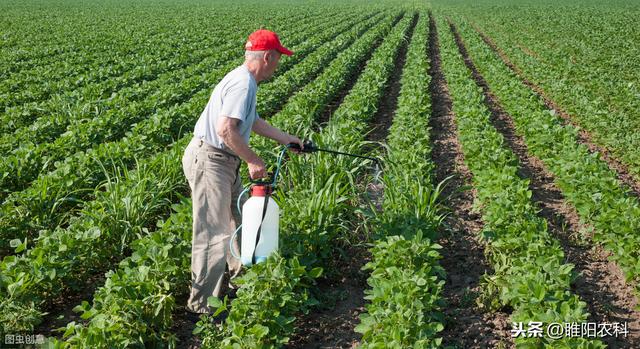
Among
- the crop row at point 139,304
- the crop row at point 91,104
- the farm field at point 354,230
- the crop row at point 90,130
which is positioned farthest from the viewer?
the crop row at point 91,104

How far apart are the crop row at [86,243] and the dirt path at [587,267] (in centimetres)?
389

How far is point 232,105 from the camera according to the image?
338 cm

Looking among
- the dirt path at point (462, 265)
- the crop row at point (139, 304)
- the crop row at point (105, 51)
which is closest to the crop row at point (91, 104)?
the crop row at point (105, 51)

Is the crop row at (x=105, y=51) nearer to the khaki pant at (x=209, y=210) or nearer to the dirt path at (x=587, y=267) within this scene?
the khaki pant at (x=209, y=210)

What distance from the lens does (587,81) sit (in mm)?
12695

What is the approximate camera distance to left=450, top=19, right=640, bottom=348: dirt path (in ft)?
13.3

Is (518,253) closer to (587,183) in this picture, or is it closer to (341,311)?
(341,311)

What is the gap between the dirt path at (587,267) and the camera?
4.05 m

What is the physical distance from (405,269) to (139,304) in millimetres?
1887

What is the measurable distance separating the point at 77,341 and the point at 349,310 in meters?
1.97

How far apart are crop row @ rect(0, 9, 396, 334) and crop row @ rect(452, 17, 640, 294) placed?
4263 millimetres

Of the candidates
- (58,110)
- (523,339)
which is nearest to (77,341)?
(523,339)

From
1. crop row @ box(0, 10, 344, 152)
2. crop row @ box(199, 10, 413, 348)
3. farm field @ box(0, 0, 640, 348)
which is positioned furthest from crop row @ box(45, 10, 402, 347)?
crop row @ box(0, 10, 344, 152)

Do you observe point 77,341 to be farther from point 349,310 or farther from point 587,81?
point 587,81
